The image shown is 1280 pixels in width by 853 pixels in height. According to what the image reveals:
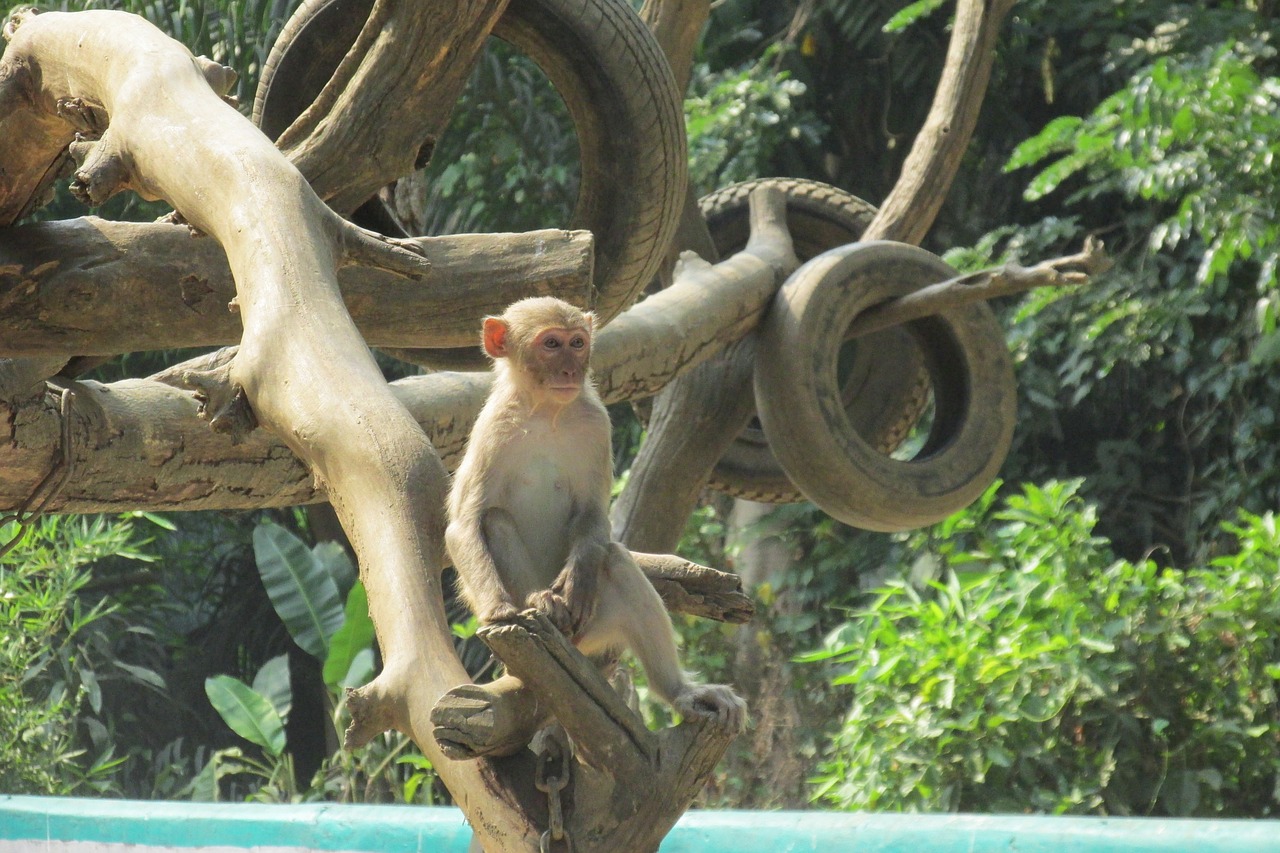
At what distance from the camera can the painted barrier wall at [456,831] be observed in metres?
3.80

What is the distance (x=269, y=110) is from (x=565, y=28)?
0.85 metres

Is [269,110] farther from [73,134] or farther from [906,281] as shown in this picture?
[906,281]

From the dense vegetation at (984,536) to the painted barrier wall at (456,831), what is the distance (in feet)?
4.08

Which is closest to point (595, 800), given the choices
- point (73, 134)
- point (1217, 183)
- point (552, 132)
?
point (73, 134)

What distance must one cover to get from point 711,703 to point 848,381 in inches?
162

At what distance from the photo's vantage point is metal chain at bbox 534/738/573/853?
4.67 feet

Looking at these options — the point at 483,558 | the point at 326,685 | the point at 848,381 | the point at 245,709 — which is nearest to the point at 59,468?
the point at 483,558

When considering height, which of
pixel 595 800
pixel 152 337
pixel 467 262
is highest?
pixel 467 262

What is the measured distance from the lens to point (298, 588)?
8.23 meters

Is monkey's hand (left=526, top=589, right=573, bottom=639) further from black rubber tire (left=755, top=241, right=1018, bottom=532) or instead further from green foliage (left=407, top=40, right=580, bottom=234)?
green foliage (left=407, top=40, right=580, bottom=234)

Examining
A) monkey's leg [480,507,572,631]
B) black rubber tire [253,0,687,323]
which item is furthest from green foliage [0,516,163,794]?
monkey's leg [480,507,572,631]

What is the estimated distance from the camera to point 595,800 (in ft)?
4.73

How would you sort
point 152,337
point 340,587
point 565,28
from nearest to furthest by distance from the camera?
point 152,337
point 565,28
point 340,587

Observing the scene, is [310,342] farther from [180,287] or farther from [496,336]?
[180,287]
